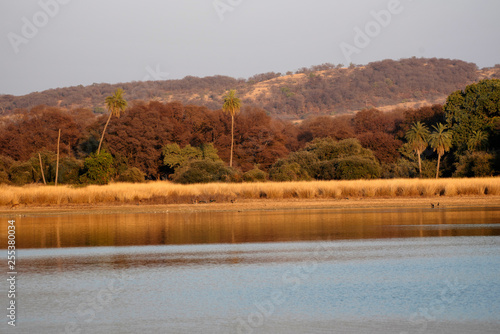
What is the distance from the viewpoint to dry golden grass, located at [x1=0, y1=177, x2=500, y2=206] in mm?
38281

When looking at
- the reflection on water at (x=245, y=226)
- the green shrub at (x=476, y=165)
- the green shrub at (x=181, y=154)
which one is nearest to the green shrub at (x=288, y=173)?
the green shrub at (x=476, y=165)

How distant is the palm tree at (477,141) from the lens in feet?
177

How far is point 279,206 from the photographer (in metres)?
35.8

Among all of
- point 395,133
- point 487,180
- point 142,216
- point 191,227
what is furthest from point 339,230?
point 395,133

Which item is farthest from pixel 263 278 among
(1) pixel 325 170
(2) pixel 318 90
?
(2) pixel 318 90

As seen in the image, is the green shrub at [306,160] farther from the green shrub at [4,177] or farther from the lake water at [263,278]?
the lake water at [263,278]

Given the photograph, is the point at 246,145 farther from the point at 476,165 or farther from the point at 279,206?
the point at 279,206

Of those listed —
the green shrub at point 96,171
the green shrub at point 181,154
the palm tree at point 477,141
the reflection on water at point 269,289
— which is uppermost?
the palm tree at point 477,141

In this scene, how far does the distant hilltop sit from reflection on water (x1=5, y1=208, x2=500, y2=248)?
101 meters

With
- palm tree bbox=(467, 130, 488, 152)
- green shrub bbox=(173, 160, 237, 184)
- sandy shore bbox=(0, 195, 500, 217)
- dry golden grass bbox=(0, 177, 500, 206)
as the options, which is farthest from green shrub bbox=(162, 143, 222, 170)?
sandy shore bbox=(0, 195, 500, 217)

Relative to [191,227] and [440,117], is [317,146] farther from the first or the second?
[191,227]

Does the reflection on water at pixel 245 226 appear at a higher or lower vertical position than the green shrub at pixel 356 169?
lower

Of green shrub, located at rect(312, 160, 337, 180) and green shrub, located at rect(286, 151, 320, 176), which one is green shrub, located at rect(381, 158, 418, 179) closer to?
green shrub, located at rect(312, 160, 337, 180)

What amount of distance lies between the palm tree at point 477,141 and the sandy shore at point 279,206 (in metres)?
17.4
